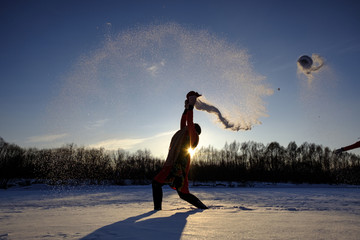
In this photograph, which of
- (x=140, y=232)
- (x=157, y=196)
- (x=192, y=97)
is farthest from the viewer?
(x=192, y=97)

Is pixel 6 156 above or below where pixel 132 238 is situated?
above

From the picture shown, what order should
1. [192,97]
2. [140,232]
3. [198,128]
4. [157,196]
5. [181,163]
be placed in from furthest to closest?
1. [198,128]
2. [192,97]
3. [181,163]
4. [157,196]
5. [140,232]

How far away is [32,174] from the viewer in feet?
158

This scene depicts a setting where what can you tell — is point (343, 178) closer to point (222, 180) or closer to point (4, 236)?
point (222, 180)

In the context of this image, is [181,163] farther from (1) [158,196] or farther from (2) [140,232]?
(2) [140,232]

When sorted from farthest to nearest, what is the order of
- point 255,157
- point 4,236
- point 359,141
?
point 255,157, point 359,141, point 4,236

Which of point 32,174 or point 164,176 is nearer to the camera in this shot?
point 164,176

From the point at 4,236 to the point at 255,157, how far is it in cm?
6645

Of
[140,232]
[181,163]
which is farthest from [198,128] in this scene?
[140,232]

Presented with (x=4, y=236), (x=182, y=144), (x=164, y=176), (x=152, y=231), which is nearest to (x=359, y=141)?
(x=182, y=144)

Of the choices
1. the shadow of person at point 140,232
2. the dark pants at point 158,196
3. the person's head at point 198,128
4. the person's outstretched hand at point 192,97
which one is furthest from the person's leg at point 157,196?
the shadow of person at point 140,232

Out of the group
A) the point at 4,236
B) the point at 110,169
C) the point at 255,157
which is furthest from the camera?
the point at 255,157

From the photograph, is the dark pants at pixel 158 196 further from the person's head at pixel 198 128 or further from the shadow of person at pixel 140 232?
the shadow of person at pixel 140 232

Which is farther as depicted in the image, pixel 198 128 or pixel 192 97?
pixel 198 128
